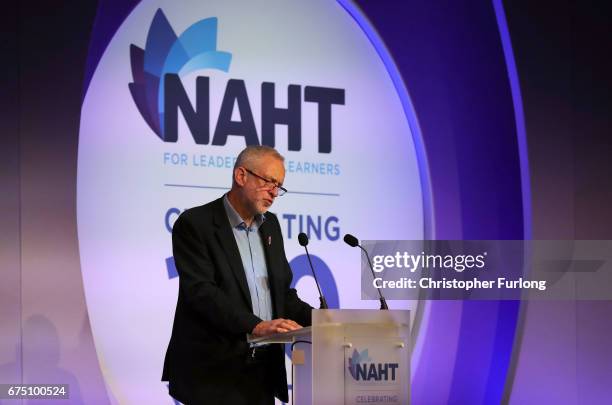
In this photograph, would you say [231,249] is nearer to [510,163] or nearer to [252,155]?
[252,155]

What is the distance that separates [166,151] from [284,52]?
1041 millimetres

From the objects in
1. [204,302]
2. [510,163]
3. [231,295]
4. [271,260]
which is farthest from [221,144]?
[510,163]

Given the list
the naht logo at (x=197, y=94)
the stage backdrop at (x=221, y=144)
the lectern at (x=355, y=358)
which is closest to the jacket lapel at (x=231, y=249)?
the lectern at (x=355, y=358)

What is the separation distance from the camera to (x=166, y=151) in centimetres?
509

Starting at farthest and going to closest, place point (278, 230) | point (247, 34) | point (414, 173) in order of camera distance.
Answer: point (414, 173)
point (247, 34)
point (278, 230)

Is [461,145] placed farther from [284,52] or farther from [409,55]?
[284,52]

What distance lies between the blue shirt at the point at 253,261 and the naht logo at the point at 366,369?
739 millimetres

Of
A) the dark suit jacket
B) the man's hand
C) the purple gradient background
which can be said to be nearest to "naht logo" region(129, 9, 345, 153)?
the purple gradient background

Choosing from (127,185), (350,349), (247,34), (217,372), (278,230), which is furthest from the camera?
(247,34)

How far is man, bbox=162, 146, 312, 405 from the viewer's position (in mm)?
3512

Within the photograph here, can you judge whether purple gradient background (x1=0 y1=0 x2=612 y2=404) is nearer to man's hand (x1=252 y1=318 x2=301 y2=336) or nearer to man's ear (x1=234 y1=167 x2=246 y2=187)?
man's ear (x1=234 y1=167 x2=246 y2=187)

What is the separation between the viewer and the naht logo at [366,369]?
304 cm

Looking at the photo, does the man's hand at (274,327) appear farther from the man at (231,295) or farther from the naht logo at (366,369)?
the naht logo at (366,369)

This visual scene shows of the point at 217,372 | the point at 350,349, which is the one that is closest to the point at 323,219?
the point at 217,372
